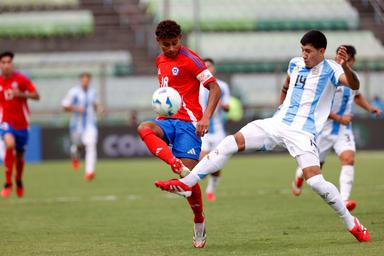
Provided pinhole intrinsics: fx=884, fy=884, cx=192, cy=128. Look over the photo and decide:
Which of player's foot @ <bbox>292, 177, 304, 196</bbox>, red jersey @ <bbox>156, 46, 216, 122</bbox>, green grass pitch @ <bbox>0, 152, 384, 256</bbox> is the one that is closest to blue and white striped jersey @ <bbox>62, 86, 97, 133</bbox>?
green grass pitch @ <bbox>0, 152, 384, 256</bbox>

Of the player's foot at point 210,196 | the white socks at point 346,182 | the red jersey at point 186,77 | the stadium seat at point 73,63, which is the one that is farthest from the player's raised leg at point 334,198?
the stadium seat at point 73,63

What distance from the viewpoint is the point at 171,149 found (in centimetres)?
893

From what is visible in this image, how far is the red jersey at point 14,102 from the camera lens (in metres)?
16.1

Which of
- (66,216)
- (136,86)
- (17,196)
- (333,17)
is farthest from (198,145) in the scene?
(333,17)

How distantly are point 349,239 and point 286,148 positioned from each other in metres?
1.12

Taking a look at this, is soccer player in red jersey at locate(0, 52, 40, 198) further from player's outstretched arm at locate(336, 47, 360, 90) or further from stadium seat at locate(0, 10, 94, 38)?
stadium seat at locate(0, 10, 94, 38)

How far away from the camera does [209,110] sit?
28.2 ft

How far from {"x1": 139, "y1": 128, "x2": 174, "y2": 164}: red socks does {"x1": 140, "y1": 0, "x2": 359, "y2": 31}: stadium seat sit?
24434 millimetres

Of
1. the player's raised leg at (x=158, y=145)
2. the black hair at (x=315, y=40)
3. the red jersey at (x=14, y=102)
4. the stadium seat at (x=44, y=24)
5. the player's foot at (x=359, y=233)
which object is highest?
the black hair at (x=315, y=40)

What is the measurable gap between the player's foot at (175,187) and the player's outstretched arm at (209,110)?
0.60 meters

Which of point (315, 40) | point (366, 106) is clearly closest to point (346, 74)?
point (315, 40)

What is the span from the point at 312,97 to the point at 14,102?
8617mm

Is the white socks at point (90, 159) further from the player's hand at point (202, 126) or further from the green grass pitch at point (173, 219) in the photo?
the player's hand at point (202, 126)

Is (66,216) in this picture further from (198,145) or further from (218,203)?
(198,145)
